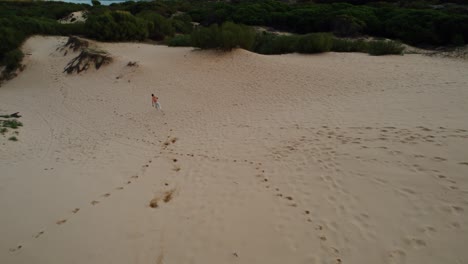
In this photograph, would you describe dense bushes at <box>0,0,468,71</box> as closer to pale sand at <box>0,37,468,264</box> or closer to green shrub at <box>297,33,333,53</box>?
green shrub at <box>297,33,333,53</box>

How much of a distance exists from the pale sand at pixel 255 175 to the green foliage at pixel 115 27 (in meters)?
11.7

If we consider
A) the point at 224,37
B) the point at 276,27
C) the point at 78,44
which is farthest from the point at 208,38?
the point at 276,27

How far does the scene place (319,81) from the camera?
12.1 meters

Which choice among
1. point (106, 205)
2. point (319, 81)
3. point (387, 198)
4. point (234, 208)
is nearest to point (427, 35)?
point (319, 81)

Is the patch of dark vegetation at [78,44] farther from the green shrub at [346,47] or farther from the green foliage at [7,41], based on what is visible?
the green shrub at [346,47]

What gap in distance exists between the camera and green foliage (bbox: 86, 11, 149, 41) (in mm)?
21969

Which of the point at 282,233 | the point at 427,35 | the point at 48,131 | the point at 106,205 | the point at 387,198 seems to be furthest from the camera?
the point at 427,35

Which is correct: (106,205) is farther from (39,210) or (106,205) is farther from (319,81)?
(319,81)

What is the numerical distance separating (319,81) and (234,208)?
9163mm

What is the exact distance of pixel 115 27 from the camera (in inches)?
868

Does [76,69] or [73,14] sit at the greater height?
[73,14]

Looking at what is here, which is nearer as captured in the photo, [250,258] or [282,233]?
[250,258]

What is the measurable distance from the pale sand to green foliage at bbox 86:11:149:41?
11.7m

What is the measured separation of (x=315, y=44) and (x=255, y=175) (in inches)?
537
